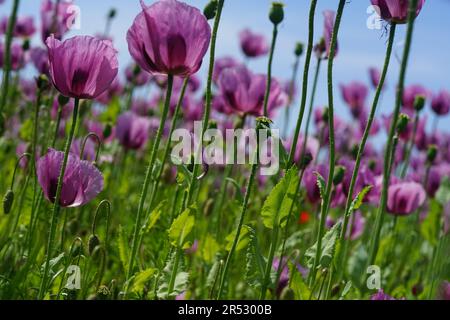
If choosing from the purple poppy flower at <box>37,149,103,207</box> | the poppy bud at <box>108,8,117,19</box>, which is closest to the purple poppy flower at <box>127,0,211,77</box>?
the purple poppy flower at <box>37,149,103,207</box>

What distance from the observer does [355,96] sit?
402 cm

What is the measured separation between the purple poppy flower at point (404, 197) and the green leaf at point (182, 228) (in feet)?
3.18

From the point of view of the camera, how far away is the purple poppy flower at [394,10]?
1130 millimetres

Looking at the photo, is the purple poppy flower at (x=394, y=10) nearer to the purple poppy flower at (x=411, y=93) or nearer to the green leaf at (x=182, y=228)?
the green leaf at (x=182, y=228)

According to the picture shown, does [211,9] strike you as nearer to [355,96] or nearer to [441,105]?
[441,105]

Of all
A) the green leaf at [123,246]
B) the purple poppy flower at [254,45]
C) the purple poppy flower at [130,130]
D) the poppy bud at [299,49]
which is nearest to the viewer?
the green leaf at [123,246]

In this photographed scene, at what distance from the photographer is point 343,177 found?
1603mm

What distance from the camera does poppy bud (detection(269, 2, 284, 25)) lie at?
140 cm

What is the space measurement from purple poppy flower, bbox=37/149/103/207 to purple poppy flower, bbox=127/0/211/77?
0.25 metres

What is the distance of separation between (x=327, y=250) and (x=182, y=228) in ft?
0.94

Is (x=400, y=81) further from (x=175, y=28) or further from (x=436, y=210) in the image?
(x=436, y=210)

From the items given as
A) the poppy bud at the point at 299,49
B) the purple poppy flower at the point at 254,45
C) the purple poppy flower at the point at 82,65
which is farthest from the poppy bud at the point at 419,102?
the purple poppy flower at the point at 254,45

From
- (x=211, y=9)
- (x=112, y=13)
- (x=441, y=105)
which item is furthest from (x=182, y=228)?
(x=441, y=105)
